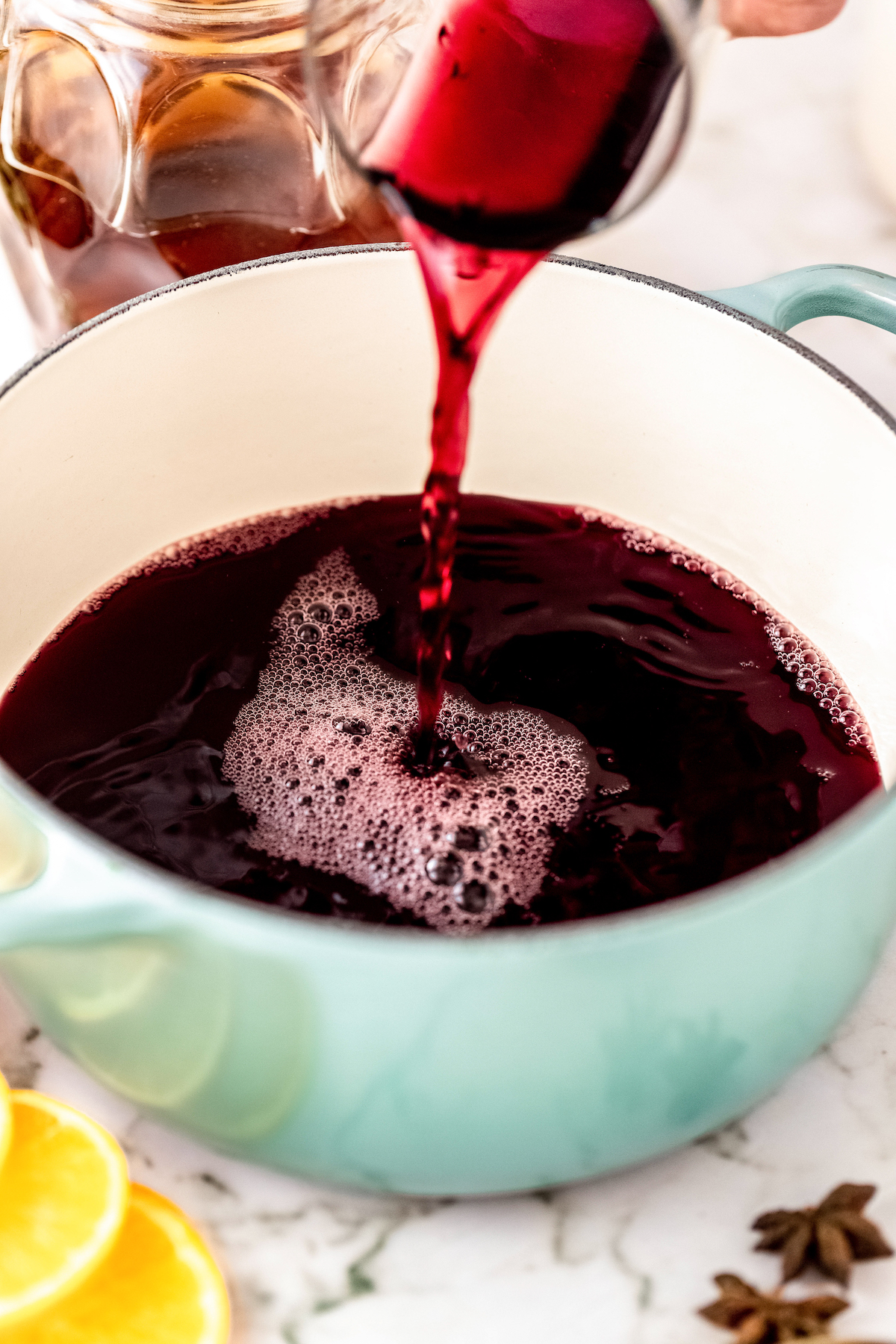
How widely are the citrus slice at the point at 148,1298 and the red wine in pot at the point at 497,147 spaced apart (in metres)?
0.37

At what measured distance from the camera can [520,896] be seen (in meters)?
0.91

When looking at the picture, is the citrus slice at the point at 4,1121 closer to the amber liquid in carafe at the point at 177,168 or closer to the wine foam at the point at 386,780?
the wine foam at the point at 386,780

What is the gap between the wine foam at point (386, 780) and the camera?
92 centimetres

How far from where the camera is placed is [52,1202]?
2.42 ft

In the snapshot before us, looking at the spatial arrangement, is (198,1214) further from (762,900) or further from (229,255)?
(229,255)

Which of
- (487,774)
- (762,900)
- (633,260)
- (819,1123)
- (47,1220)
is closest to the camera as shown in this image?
(762,900)

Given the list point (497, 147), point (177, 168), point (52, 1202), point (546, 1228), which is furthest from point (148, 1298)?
point (177, 168)

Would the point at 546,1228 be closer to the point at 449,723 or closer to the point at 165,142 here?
the point at 449,723

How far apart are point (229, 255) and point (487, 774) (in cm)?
50

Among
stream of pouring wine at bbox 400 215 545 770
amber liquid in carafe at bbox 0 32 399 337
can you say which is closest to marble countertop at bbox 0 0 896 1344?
stream of pouring wine at bbox 400 215 545 770

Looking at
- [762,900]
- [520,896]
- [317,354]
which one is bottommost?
[520,896]

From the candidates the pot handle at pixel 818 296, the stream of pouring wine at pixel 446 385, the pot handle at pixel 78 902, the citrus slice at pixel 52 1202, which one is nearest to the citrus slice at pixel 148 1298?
the citrus slice at pixel 52 1202

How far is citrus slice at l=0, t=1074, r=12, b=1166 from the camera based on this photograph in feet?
2.42

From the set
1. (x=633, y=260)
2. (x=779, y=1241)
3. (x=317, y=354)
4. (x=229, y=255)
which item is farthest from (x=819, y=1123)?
(x=633, y=260)
